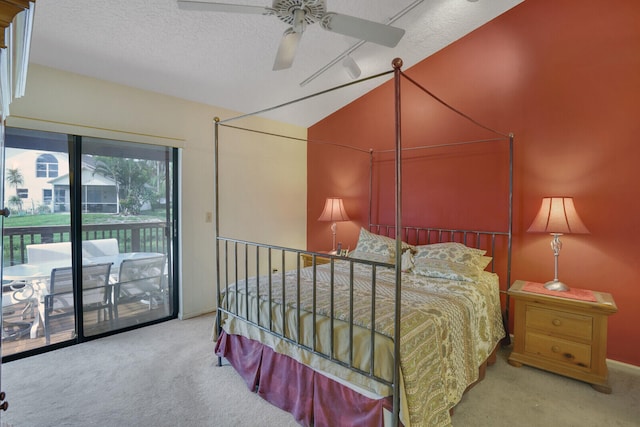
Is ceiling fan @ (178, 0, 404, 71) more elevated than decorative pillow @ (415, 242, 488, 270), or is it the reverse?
ceiling fan @ (178, 0, 404, 71)

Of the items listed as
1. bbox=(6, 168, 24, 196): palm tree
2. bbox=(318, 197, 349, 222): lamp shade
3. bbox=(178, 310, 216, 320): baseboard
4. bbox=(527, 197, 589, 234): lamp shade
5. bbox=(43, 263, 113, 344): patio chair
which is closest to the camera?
bbox=(527, 197, 589, 234): lamp shade

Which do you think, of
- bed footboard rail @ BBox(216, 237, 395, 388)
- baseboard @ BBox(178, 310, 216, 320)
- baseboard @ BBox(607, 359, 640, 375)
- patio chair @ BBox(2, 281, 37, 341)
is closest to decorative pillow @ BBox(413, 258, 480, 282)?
bed footboard rail @ BBox(216, 237, 395, 388)

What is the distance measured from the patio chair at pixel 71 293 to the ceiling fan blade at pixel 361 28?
301 centimetres

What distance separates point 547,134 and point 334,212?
2.32 metres

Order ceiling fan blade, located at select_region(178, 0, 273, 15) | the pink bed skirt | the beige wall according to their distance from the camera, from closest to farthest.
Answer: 1. ceiling fan blade, located at select_region(178, 0, 273, 15)
2. the pink bed skirt
3. the beige wall

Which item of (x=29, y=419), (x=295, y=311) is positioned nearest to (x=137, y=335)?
(x=29, y=419)

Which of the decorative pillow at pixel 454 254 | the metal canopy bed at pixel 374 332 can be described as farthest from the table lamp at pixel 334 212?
the decorative pillow at pixel 454 254

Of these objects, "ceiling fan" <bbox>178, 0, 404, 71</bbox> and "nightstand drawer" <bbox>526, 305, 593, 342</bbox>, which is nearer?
"ceiling fan" <bbox>178, 0, 404, 71</bbox>

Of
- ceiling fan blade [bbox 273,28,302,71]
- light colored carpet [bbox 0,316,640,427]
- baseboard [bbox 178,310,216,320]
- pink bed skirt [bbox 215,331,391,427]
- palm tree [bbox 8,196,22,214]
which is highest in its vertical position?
ceiling fan blade [bbox 273,28,302,71]

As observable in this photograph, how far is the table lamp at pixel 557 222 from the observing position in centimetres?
240

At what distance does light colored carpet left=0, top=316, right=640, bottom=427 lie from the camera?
1.94 meters

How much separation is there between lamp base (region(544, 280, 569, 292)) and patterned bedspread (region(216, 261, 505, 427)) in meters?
0.41

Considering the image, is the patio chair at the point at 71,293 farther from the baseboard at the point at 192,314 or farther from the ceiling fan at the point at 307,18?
the ceiling fan at the point at 307,18

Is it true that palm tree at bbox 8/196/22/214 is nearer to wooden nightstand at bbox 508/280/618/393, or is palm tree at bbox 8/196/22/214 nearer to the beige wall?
the beige wall
